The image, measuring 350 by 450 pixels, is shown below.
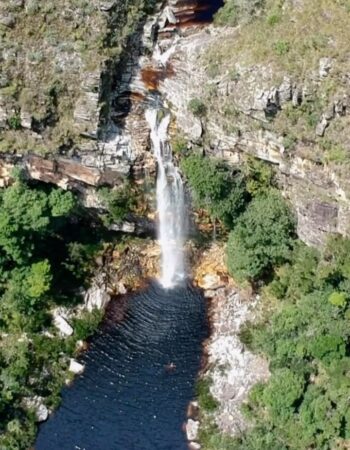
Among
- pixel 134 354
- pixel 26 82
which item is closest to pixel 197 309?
pixel 134 354

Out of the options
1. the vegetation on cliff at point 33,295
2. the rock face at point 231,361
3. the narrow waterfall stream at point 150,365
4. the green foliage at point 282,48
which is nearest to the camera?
the green foliage at point 282,48

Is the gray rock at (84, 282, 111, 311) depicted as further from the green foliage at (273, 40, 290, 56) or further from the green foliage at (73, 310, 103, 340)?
the green foliage at (273, 40, 290, 56)

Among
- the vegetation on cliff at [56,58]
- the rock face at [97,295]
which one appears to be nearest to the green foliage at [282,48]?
the vegetation on cliff at [56,58]

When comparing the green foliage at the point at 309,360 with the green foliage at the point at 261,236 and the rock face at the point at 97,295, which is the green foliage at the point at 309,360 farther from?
the rock face at the point at 97,295

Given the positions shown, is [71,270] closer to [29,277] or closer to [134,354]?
[29,277]

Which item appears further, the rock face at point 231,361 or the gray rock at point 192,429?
the rock face at point 231,361
